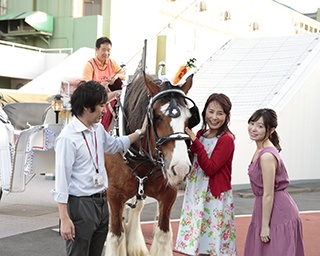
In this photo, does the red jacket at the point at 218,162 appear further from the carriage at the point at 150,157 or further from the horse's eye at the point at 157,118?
the horse's eye at the point at 157,118

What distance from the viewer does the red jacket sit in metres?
3.95

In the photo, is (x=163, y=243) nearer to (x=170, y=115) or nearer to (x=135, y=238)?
(x=135, y=238)

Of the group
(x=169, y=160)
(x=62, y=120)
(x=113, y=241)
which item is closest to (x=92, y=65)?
(x=62, y=120)

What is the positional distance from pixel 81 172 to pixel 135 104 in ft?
4.64

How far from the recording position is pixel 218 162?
3977mm

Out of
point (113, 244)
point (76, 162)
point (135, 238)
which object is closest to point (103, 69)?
point (135, 238)

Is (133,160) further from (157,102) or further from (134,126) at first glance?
(157,102)

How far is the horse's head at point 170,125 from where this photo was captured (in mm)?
3486

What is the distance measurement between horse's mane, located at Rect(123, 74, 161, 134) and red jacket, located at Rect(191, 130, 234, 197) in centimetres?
63

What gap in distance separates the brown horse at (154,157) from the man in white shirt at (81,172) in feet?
1.87

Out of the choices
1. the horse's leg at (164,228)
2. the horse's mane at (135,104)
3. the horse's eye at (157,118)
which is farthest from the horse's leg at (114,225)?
the horse's eye at (157,118)

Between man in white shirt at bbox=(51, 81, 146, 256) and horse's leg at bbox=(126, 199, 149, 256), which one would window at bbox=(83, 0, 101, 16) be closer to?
horse's leg at bbox=(126, 199, 149, 256)

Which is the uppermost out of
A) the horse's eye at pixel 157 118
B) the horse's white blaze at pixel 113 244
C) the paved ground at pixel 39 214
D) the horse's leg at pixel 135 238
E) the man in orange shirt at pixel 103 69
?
the man in orange shirt at pixel 103 69

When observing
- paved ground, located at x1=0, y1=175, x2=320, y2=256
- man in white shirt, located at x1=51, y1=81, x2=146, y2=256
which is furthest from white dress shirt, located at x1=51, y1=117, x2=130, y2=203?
paved ground, located at x1=0, y1=175, x2=320, y2=256
